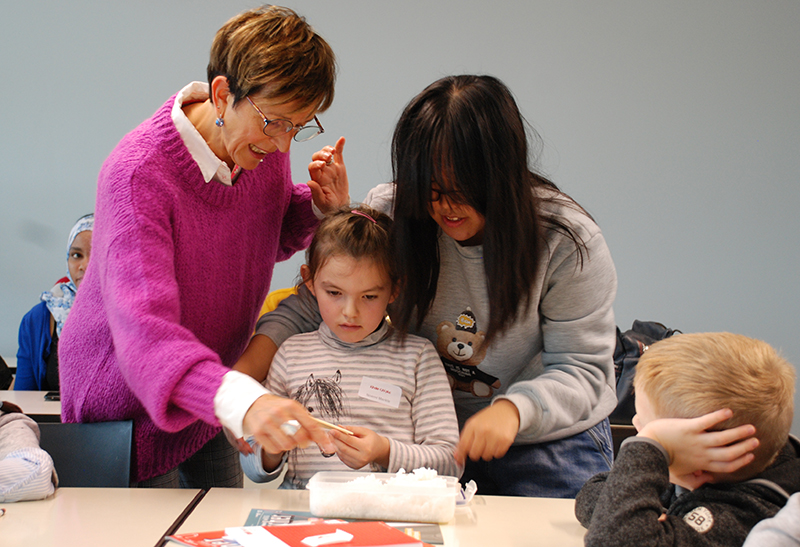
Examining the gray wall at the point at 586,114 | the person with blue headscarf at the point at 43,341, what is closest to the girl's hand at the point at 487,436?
the person with blue headscarf at the point at 43,341

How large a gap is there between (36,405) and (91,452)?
1509 mm

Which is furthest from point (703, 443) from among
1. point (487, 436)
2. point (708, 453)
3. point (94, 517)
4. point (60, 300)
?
point (60, 300)

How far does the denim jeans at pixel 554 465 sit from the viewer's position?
1.28m

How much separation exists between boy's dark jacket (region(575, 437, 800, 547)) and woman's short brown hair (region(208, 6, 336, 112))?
814 mm

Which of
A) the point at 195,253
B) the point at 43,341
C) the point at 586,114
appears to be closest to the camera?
the point at 195,253

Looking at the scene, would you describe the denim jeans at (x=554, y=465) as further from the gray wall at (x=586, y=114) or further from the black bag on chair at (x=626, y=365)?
the gray wall at (x=586, y=114)

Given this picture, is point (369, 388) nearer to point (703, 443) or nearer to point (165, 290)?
point (165, 290)

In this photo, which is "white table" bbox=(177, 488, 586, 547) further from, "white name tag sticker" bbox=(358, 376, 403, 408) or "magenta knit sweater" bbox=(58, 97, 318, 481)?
"white name tag sticker" bbox=(358, 376, 403, 408)

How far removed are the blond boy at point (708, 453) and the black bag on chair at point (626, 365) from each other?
56.0 inches

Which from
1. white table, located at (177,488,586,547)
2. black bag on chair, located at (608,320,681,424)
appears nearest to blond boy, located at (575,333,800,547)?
white table, located at (177,488,586,547)

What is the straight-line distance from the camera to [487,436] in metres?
1.09

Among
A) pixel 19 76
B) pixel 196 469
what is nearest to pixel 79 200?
pixel 19 76

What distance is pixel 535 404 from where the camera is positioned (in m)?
1.17

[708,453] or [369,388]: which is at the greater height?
[708,453]
